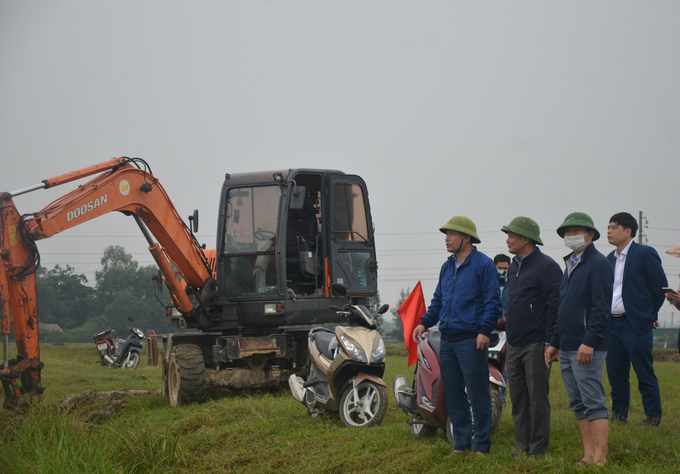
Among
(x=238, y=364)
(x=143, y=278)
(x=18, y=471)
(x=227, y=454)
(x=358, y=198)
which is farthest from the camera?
(x=143, y=278)

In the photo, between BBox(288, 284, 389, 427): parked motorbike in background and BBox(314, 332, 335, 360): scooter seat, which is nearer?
BBox(288, 284, 389, 427): parked motorbike in background

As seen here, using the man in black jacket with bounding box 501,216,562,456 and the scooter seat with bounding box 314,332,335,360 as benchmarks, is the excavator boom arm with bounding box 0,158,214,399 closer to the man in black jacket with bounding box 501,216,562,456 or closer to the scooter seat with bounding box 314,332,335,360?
the scooter seat with bounding box 314,332,335,360

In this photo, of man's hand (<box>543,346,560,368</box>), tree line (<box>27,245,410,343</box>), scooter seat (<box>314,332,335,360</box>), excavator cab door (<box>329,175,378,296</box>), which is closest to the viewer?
man's hand (<box>543,346,560,368</box>)

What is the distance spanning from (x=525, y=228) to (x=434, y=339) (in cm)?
154

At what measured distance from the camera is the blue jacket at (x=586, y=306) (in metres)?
5.38

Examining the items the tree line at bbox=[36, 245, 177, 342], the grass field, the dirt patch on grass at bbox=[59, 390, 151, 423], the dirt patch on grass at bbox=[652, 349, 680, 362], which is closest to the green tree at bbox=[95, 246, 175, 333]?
the tree line at bbox=[36, 245, 177, 342]

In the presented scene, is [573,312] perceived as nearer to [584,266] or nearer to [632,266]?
[584,266]

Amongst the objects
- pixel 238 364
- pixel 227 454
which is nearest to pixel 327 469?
pixel 227 454

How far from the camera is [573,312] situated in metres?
5.54

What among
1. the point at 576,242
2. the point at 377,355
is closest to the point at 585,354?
the point at 576,242

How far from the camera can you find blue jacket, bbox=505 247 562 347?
19.1 feet

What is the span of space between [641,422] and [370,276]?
5735mm

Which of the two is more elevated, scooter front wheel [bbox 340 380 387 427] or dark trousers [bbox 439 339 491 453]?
dark trousers [bbox 439 339 491 453]

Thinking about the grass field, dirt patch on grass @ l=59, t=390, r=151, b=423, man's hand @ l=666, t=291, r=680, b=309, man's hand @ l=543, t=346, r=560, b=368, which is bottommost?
dirt patch on grass @ l=59, t=390, r=151, b=423
